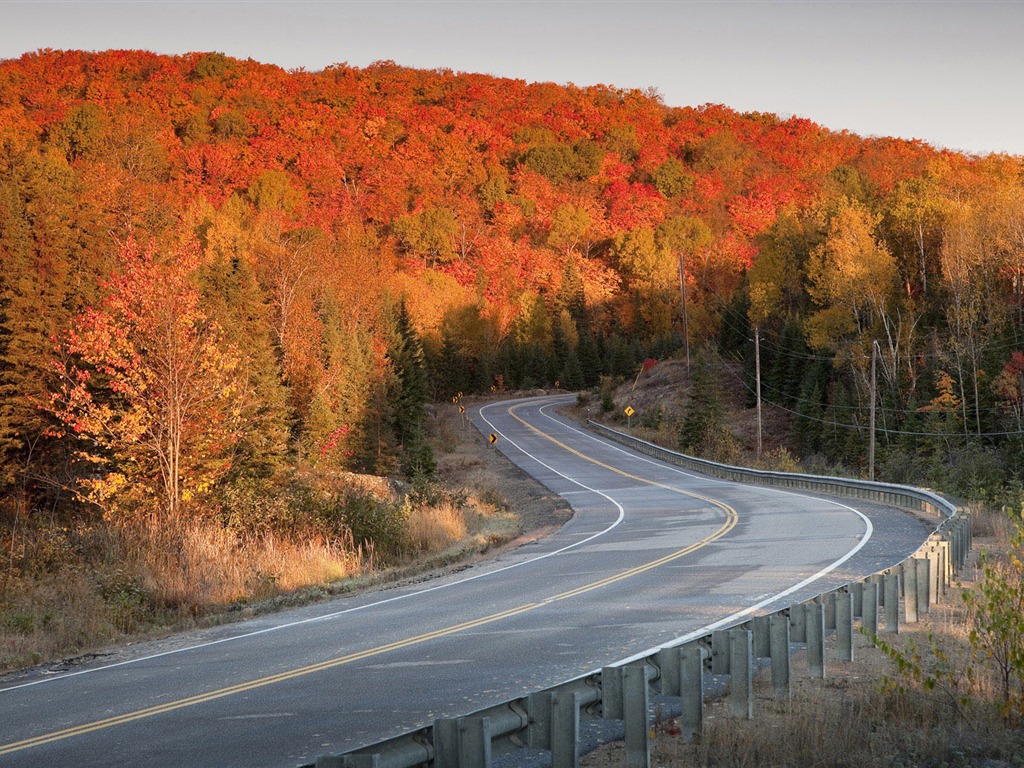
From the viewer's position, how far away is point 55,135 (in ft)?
227

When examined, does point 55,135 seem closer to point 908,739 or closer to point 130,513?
point 130,513

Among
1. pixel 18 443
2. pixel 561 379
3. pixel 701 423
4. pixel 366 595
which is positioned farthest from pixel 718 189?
pixel 366 595

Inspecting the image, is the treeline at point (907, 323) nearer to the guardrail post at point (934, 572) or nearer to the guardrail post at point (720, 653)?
the guardrail post at point (934, 572)

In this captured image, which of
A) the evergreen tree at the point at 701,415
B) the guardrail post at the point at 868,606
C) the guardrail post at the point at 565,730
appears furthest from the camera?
the evergreen tree at the point at 701,415

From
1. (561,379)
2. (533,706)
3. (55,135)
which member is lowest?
(561,379)

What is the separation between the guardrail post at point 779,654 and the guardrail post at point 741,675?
60cm

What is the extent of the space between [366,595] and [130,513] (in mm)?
7410

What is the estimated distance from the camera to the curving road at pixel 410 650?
7.01m

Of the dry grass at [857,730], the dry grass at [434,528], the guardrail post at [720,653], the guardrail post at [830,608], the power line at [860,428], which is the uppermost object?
the guardrail post at [720,653]

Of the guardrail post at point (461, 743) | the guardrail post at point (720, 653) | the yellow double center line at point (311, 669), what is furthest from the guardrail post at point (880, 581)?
the guardrail post at point (461, 743)

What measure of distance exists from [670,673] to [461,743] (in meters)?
2.05

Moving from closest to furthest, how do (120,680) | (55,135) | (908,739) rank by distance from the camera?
(908,739) < (120,680) < (55,135)

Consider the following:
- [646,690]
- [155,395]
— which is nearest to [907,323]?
[155,395]

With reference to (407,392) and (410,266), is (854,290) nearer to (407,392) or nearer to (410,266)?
(407,392)
